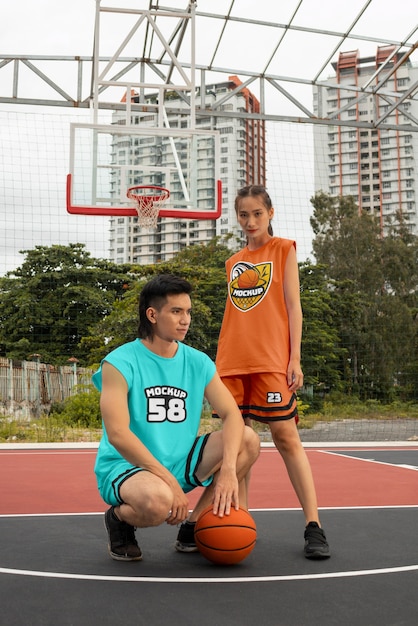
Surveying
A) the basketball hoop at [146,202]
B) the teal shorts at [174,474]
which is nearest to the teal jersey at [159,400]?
the teal shorts at [174,474]

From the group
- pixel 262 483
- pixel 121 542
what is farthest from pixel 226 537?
pixel 262 483

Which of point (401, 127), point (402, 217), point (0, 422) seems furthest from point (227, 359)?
point (402, 217)

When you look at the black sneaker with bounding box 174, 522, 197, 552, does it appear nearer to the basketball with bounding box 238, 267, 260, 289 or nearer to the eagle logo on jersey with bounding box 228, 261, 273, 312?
the eagle logo on jersey with bounding box 228, 261, 273, 312

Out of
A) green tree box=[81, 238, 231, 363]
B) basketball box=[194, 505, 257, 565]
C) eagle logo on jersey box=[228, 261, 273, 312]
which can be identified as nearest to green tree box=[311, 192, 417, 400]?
green tree box=[81, 238, 231, 363]

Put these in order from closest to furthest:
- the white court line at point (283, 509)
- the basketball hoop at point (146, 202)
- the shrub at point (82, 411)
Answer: the white court line at point (283, 509) → the basketball hoop at point (146, 202) → the shrub at point (82, 411)

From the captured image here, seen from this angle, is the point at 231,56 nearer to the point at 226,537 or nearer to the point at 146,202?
the point at 146,202

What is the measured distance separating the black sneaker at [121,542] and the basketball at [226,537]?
10.5 inches

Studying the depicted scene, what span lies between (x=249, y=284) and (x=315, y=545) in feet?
3.99

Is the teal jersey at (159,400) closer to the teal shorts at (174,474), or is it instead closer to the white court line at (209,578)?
the teal shorts at (174,474)

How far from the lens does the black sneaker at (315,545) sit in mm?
2822

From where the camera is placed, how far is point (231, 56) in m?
11.9

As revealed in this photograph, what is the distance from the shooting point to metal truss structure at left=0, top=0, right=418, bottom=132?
11.0 metres

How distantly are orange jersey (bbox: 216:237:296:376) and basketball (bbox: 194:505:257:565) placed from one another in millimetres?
691

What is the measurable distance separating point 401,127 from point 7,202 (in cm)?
730
